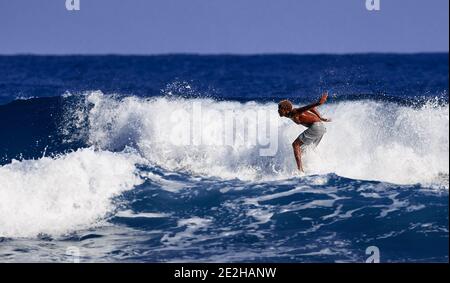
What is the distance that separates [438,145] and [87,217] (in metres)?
6.42

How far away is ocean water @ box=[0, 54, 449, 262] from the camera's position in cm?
859

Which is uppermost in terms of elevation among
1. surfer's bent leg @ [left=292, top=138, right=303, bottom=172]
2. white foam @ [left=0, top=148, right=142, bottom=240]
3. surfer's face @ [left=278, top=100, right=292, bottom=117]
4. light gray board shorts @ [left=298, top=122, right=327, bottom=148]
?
surfer's face @ [left=278, top=100, right=292, bottom=117]

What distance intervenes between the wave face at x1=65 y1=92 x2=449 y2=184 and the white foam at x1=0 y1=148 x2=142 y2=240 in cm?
172

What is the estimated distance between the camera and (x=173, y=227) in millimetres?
9484

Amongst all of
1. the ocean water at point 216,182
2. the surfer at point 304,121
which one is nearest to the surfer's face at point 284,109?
the surfer at point 304,121

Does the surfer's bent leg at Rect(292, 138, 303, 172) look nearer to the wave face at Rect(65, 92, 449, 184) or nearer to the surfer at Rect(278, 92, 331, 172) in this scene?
the surfer at Rect(278, 92, 331, 172)

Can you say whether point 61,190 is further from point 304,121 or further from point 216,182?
point 304,121

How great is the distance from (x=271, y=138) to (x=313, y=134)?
99.1 inches

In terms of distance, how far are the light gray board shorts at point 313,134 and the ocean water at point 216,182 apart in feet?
1.37

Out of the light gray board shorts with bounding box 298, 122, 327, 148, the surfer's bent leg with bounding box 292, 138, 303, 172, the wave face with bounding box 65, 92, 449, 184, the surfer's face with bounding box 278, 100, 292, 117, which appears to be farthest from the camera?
the wave face with bounding box 65, 92, 449, 184

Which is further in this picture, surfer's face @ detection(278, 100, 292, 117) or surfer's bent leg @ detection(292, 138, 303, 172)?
surfer's bent leg @ detection(292, 138, 303, 172)

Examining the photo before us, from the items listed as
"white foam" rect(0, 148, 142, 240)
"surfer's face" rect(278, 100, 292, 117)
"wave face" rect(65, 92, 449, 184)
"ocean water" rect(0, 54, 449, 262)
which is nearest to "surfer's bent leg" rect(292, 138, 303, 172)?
"ocean water" rect(0, 54, 449, 262)

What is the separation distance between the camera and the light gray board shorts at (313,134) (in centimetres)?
1117
